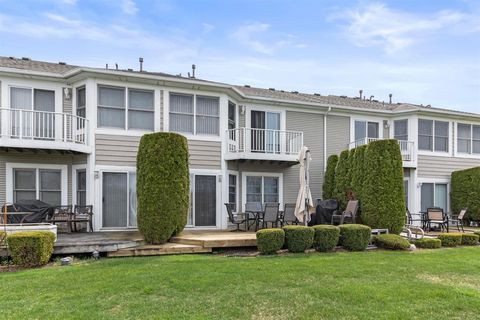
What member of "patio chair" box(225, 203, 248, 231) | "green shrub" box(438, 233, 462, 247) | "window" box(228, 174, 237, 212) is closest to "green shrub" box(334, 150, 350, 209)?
"green shrub" box(438, 233, 462, 247)

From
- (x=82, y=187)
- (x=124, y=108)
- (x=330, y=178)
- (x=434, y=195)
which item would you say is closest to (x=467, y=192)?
(x=434, y=195)

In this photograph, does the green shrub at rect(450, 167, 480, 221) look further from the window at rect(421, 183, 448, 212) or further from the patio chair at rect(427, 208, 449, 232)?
the patio chair at rect(427, 208, 449, 232)

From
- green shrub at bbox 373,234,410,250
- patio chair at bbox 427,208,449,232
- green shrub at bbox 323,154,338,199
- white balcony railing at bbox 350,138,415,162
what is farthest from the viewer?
white balcony railing at bbox 350,138,415,162

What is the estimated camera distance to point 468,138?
16.9 m

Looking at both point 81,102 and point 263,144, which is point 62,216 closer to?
point 81,102

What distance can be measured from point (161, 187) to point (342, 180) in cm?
695

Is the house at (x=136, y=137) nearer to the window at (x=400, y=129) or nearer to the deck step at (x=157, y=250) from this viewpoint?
the window at (x=400, y=129)

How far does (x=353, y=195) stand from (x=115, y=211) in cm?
767

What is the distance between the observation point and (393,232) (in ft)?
35.7

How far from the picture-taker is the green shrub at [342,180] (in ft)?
42.9

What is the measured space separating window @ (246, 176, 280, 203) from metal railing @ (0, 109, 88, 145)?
19.6 ft

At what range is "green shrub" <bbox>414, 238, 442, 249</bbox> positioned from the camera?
392 inches

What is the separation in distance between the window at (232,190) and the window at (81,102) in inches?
206

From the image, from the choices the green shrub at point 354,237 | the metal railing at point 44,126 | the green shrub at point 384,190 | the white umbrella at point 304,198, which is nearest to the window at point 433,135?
the green shrub at point 384,190
